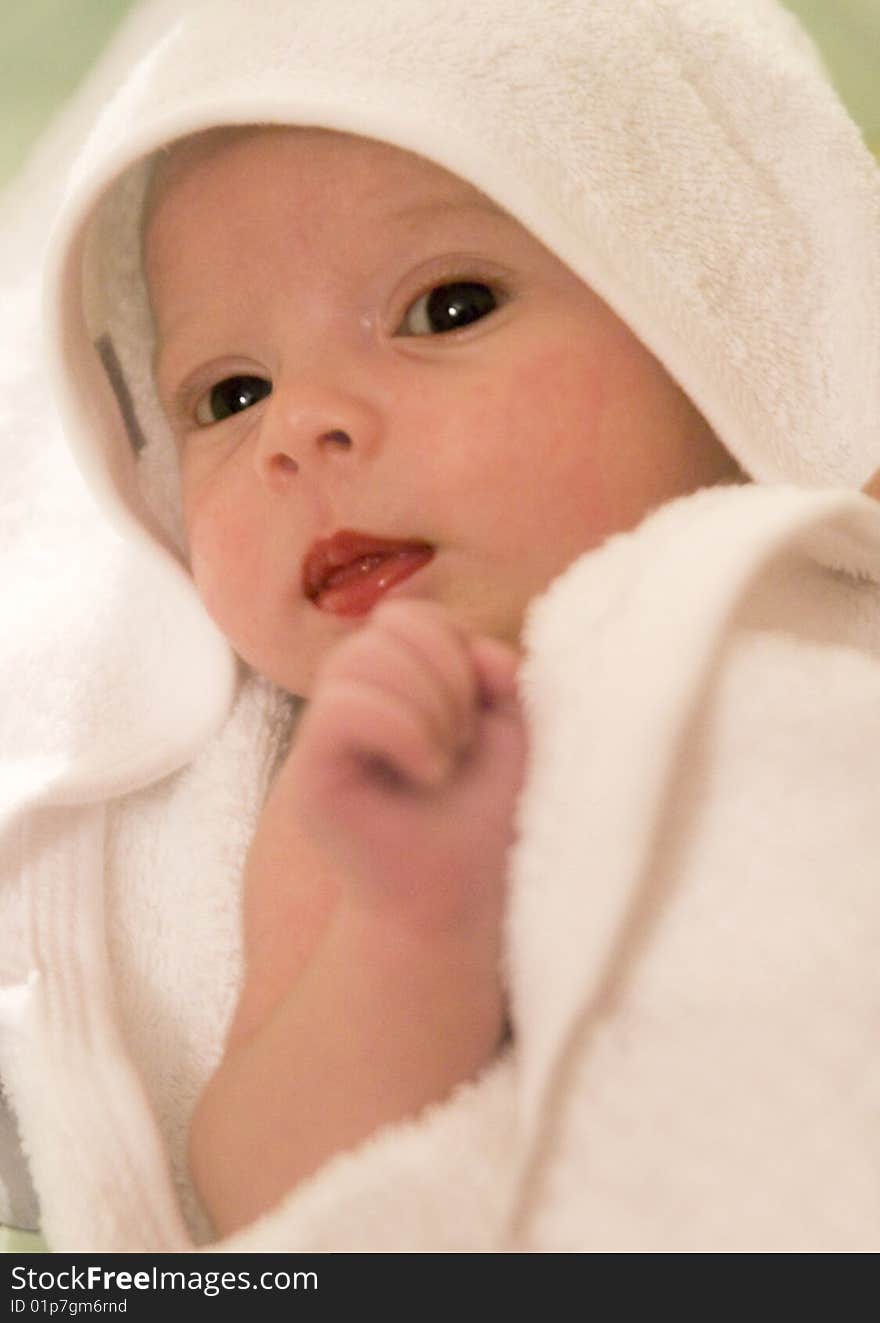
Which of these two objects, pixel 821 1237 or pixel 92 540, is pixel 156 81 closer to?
pixel 92 540

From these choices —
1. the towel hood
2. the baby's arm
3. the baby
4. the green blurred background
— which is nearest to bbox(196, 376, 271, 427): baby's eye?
the baby

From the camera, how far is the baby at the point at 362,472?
21.4 inches

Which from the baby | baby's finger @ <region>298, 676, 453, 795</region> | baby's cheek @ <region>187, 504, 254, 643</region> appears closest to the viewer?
baby's finger @ <region>298, 676, 453, 795</region>

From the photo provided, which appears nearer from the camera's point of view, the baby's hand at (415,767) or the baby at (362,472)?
the baby's hand at (415,767)

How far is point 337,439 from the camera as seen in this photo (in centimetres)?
63

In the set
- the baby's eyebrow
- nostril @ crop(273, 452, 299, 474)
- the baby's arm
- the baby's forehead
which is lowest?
the baby's arm

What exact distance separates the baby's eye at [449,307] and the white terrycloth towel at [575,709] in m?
0.05

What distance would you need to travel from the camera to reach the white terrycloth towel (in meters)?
0.46

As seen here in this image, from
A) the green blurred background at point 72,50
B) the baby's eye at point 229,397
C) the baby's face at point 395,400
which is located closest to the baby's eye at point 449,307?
the baby's face at point 395,400

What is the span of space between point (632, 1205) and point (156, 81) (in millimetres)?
652

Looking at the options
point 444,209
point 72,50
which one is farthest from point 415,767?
point 72,50

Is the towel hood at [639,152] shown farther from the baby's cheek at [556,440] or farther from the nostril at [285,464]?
the nostril at [285,464]

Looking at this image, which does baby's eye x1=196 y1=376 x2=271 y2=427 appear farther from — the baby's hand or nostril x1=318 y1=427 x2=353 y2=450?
the baby's hand

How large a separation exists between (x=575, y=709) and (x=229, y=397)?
1.20ft
